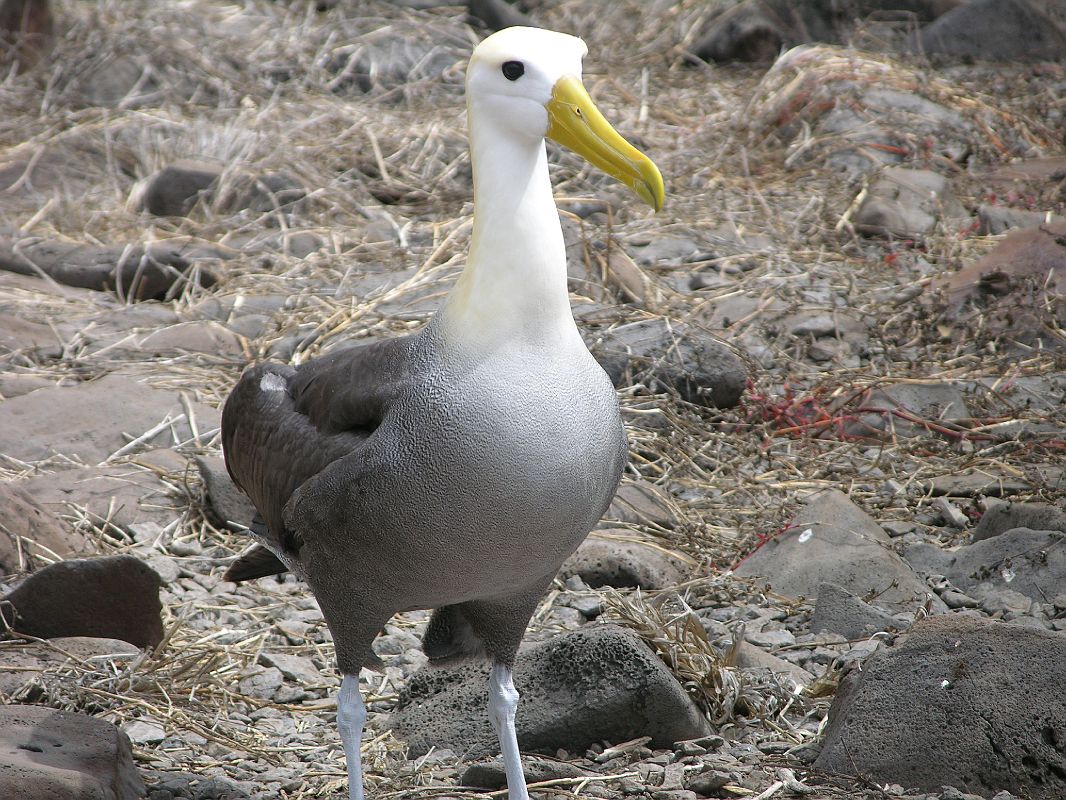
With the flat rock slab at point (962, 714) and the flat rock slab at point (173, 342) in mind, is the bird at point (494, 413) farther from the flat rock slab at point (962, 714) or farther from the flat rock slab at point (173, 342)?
the flat rock slab at point (173, 342)

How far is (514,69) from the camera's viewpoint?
3.00 metres

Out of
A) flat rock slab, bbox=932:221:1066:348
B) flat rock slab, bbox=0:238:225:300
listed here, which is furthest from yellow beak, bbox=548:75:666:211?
flat rock slab, bbox=0:238:225:300

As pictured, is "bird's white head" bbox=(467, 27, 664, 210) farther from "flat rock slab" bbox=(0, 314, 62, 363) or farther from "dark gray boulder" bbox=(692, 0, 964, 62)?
"dark gray boulder" bbox=(692, 0, 964, 62)

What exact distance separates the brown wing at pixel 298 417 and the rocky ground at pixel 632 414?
0.63 meters

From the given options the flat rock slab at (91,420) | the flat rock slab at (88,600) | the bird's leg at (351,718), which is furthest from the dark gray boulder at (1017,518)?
the flat rock slab at (91,420)

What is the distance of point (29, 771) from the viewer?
302cm

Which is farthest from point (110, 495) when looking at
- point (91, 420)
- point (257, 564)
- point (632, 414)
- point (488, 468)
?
point (488, 468)

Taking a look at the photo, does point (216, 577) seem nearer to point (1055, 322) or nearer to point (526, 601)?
point (526, 601)

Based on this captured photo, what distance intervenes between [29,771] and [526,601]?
1.24 metres

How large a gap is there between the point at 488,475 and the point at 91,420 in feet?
11.0

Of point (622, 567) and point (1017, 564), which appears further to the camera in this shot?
point (622, 567)

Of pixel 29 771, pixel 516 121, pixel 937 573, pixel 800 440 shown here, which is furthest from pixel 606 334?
pixel 29 771

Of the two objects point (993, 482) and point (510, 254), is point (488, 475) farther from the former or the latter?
point (993, 482)

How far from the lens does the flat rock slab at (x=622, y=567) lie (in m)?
4.73
